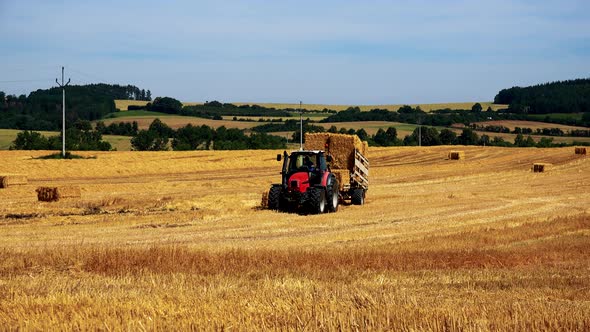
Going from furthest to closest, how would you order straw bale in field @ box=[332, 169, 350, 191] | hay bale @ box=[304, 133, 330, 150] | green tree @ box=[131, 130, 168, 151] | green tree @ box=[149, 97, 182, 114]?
1. green tree @ box=[149, 97, 182, 114]
2. green tree @ box=[131, 130, 168, 151]
3. hay bale @ box=[304, 133, 330, 150]
4. straw bale in field @ box=[332, 169, 350, 191]

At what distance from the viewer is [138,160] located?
2098 inches

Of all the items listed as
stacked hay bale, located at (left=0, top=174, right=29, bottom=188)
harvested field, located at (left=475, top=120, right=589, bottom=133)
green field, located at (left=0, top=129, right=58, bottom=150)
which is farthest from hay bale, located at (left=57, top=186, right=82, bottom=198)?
harvested field, located at (left=475, top=120, right=589, bottom=133)

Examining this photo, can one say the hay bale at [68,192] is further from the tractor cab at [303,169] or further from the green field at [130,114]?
the green field at [130,114]

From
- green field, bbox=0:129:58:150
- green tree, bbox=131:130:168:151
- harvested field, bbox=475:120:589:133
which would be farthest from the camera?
harvested field, bbox=475:120:589:133

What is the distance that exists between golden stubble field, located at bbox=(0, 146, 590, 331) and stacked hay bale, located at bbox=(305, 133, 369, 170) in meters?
1.89

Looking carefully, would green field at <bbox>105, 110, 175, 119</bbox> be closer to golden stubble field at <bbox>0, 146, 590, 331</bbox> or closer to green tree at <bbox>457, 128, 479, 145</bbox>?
green tree at <bbox>457, 128, 479, 145</bbox>

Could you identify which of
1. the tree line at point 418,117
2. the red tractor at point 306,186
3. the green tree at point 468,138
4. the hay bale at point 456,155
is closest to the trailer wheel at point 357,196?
the red tractor at point 306,186

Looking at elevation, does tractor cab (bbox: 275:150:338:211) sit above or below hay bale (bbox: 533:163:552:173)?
above

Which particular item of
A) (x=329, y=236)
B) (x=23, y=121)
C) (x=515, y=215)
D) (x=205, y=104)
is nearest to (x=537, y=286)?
(x=329, y=236)

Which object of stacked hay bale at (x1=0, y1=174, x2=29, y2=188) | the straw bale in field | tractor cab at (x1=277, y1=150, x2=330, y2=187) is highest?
tractor cab at (x1=277, y1=150, x2=330, y2=187)

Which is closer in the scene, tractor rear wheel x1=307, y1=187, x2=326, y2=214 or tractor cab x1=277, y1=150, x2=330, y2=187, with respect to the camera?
tractor rear wheel x1=307, y1=187, x2=326, y2=214

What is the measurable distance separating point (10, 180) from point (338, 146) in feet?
50.9

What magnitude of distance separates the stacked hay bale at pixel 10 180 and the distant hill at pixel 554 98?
83046 mm

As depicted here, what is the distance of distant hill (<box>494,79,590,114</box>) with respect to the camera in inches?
4181
